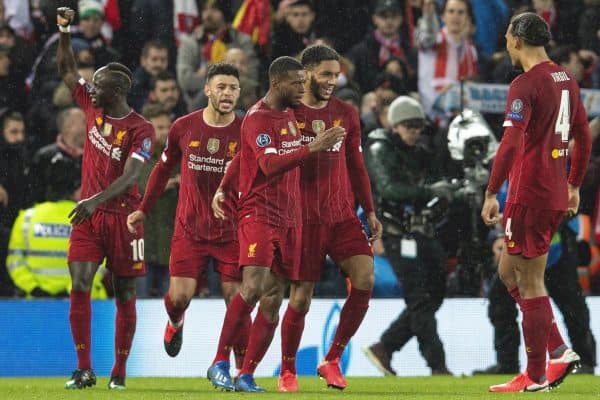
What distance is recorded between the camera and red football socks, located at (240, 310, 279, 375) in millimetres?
9633

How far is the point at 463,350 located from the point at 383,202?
154 cm

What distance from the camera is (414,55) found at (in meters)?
16.3

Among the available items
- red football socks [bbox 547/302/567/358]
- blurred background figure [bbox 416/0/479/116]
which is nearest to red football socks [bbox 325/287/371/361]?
red football socks [bbox 547/302/567/358]

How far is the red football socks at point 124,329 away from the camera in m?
10.7

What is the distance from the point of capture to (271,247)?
31.1ft

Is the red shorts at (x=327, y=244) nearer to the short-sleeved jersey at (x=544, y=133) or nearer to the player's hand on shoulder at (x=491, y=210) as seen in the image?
the short-sleeved jersey at (x=544, y=133)

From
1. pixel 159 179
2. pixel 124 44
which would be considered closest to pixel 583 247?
pixel 159 179

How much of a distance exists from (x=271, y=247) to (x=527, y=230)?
5.44 feet

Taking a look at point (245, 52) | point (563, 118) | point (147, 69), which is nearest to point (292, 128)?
point (563, 118)

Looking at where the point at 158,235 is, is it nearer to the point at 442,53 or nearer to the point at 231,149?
the point at 231,149

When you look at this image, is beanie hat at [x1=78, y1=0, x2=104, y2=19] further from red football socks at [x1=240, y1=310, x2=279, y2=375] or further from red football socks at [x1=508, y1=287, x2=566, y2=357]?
red football socks at [x1=508, y1=287, x2=566, y2=357]

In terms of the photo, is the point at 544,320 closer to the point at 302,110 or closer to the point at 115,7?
the point at 302,110

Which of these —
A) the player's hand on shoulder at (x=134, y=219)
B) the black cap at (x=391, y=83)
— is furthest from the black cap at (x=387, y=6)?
the player's hand on shoulder at (x=134, y=219)

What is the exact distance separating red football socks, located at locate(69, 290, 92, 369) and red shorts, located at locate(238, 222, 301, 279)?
4.97 ft
